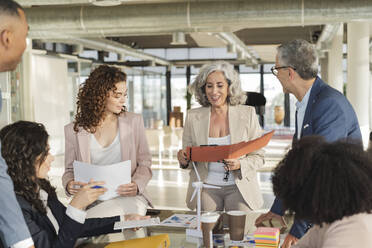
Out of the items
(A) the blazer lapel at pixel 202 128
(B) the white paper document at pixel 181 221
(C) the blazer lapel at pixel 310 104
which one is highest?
(C) the blazer lapel at pixel 310 104

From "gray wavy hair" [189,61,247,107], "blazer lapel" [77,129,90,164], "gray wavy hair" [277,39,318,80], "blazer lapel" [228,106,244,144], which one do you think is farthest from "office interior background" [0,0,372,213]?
"blazer lapel" [77,129,90,164]

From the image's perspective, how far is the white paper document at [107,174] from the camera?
8.39ft

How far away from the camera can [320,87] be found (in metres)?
2.36

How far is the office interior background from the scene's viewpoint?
7418mm

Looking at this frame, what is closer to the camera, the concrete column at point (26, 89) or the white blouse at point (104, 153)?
the white blouse at point (104, 153)

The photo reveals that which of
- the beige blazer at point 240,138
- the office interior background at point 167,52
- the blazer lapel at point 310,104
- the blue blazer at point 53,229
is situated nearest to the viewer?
the blue blazer at point 53,229

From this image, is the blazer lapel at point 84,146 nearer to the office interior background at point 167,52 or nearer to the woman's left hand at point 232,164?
the woman's left hand at point 232,164

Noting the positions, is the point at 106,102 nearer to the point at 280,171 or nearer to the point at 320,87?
the point at 320,87

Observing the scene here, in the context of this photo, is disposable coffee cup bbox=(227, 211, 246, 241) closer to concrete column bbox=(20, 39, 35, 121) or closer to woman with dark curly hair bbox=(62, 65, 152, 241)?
woman with dark curly hair bbox=(62, 65, 152, 241)

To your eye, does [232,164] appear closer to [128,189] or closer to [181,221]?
[181,221]

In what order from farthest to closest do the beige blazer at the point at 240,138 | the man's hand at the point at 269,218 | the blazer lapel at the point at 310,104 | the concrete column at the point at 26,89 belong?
the concrete column at the point at 26,89 < the beige blazer at the point at 240,138 < the man's hand at the point at 269,218 < the blazer lapel at the point at 310,104

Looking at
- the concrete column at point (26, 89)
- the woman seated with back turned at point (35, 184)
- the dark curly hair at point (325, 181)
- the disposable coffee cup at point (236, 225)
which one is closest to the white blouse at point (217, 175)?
the disposable coffee cup at point (236, 225)

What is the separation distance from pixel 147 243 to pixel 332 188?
988 mm

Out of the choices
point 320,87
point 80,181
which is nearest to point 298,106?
point 320,87
